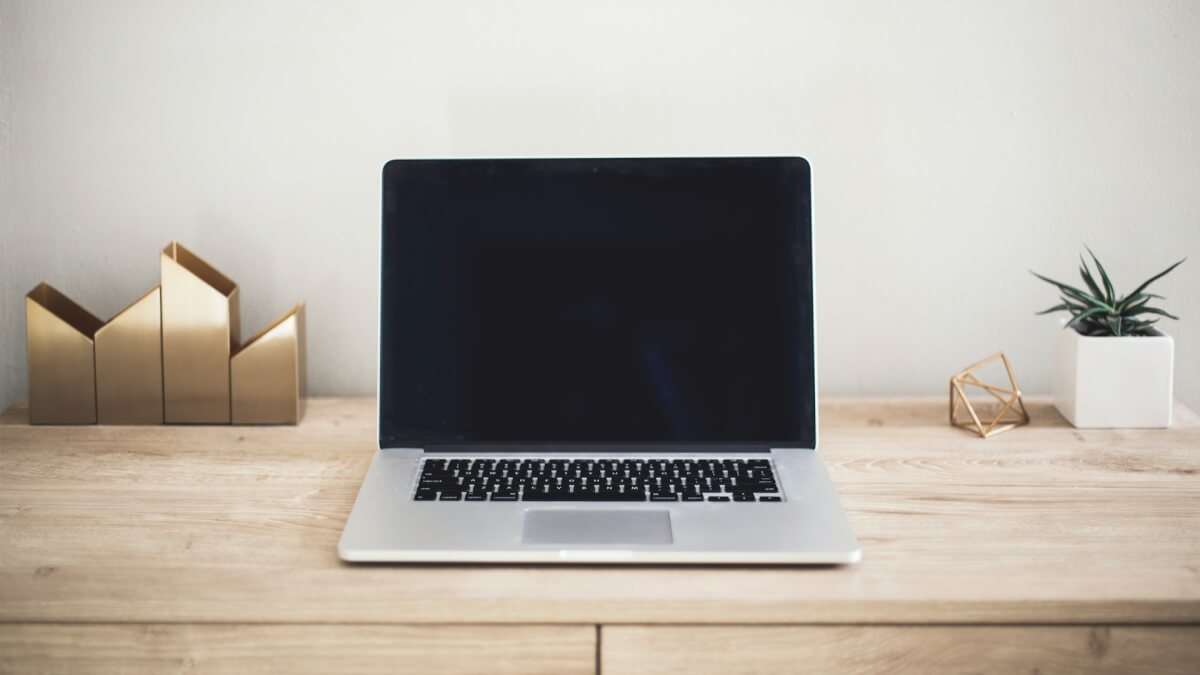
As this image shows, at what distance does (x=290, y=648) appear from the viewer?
0.78 meters

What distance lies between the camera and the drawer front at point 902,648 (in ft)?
2.54

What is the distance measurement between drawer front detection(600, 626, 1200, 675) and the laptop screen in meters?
0.30

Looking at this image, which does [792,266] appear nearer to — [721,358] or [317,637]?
[721,358]

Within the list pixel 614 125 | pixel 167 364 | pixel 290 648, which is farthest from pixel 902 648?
pixel 167 364

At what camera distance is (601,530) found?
870 mm

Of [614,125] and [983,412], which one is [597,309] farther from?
[983,412]

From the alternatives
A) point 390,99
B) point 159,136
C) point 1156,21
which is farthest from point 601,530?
point 1156,21

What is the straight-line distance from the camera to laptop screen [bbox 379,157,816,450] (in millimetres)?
1056

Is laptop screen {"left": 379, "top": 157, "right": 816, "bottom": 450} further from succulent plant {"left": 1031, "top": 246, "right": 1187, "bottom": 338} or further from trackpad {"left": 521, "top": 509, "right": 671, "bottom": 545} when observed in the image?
succulent plant {"left": 1031, "top": 246, "right": 1187, "bottom": 338}

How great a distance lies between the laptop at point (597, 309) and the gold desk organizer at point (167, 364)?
184 millimetres

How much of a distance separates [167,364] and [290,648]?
0.51 metres

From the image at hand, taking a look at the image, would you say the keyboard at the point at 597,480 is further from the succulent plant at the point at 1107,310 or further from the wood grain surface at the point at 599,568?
the succulent plant at the point at 1107,310

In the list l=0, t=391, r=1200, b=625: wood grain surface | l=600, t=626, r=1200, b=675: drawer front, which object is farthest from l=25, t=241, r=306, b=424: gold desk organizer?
l=600, t=626, r=1200, b=675: drawer front

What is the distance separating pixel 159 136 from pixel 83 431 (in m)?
0.38
